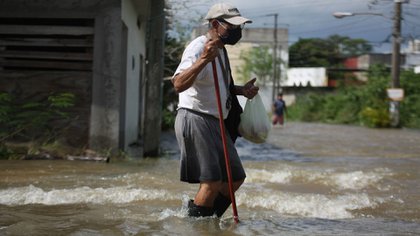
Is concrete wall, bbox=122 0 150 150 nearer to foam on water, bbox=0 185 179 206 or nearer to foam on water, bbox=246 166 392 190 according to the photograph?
foam on water, bbox=246 166 392 190

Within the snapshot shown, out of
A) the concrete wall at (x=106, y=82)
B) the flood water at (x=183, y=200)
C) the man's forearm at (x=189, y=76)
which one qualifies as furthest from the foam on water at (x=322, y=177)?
the man's forearm at (x=189, y=76)

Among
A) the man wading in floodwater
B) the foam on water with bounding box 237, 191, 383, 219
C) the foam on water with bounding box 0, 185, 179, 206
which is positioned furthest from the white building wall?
the man wading in floodwater

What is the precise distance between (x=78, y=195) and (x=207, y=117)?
262 centimetres

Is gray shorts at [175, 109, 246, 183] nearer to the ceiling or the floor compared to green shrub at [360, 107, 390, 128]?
nearer to the ceiling

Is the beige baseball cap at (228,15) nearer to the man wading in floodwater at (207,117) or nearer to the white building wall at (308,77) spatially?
the man wading in floodwater at (207,117)

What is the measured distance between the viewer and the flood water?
5047mm

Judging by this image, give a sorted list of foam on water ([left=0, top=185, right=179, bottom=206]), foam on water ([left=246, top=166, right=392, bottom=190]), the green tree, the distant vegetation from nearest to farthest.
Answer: foam on water ([left=0, top=185, right=179, bottom=206]) → foam on water ([left=246, top=166, right=392, bottom=190]) → the distant vegetation → the green tree

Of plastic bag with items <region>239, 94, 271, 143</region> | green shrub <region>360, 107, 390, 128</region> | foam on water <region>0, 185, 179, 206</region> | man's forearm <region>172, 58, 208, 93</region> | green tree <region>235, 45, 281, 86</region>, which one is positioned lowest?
green shrub <region>360, 107, 390, 128</region>

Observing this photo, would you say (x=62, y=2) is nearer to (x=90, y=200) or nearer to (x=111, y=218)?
(x=90, y=200)

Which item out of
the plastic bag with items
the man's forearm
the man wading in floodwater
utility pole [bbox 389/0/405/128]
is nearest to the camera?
the man's forearm

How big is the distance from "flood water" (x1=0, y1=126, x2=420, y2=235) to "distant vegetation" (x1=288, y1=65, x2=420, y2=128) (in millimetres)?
21882

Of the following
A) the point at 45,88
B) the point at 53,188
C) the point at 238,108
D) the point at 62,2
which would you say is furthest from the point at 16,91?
the point at 238,108

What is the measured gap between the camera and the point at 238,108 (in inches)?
200

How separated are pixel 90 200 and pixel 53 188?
109 centimetres
